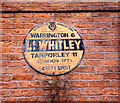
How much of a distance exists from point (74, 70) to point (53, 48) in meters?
0.36

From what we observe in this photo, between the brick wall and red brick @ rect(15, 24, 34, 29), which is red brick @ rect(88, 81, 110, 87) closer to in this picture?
the brick wall

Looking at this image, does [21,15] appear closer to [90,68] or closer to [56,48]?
[56,48]

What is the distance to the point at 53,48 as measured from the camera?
1422 millimetres

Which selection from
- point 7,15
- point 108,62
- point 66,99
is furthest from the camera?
point 7,15

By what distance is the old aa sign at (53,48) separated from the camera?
138 centimetres

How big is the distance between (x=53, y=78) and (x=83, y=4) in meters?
1.02

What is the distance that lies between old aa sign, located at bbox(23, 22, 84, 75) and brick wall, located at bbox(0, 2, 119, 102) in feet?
0.20

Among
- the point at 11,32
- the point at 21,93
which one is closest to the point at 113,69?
the point at 21,93

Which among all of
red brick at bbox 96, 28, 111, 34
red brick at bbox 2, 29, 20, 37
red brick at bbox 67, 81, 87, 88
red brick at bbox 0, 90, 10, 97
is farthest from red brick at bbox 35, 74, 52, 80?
red brick at bbox 96, 28, 111, 34

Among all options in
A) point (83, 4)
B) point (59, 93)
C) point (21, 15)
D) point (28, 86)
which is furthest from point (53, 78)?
point (83, 4)

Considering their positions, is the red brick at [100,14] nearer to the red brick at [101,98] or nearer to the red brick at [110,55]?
the red brick at [110,55]

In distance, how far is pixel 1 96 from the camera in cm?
132

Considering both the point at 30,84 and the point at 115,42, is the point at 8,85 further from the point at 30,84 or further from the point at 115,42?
the point at 115,42

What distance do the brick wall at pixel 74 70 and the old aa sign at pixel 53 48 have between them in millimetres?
61
